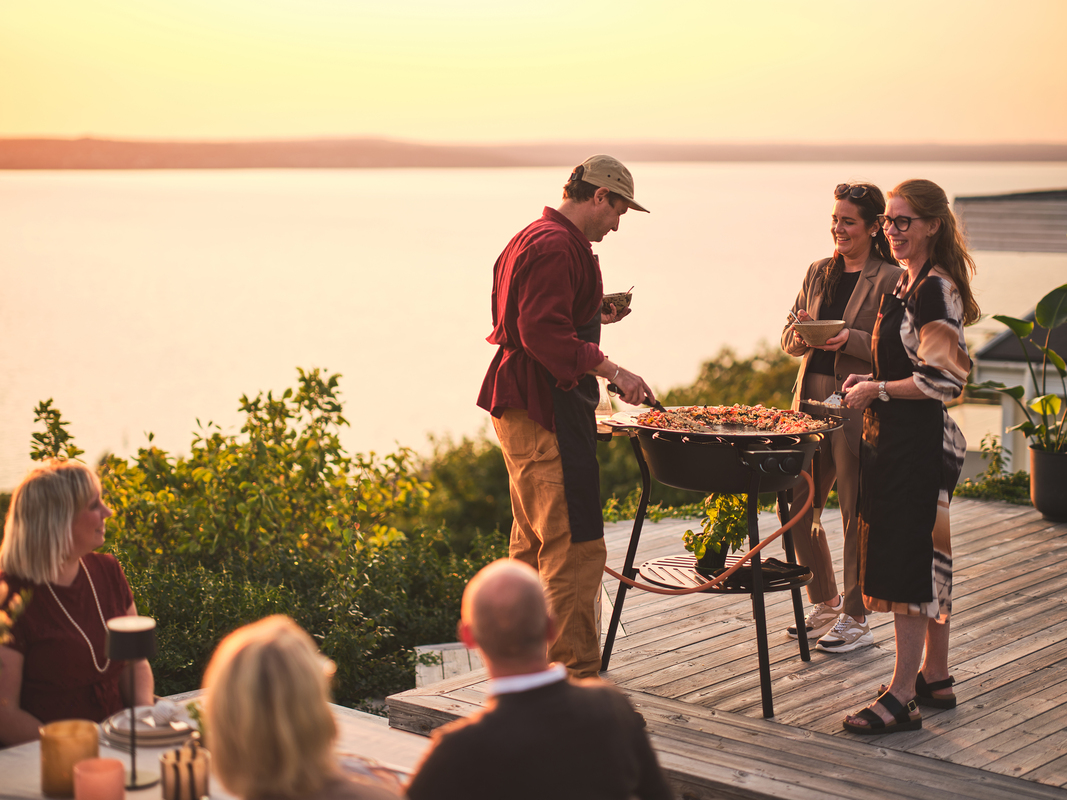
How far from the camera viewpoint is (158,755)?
2090 mm

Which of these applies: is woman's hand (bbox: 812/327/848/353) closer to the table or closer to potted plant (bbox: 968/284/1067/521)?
the table

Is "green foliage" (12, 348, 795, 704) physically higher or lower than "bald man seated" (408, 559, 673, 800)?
lower

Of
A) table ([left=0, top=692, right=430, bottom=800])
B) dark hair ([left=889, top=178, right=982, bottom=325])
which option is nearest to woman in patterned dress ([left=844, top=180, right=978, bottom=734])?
dark hair ([left=889, top=178, right=982, bottom=325])

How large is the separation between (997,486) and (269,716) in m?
7.11

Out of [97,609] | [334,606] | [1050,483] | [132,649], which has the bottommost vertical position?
[334,606]

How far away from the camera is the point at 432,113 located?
3906cm

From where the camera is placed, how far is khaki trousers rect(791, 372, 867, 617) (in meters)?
4.07

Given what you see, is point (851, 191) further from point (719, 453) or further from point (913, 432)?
point (719, 453)

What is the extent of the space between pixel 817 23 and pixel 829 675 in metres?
15.5

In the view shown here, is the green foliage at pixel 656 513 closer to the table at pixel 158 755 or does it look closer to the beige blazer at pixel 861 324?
the beige blazer at pixel 861 324

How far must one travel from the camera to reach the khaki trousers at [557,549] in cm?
340

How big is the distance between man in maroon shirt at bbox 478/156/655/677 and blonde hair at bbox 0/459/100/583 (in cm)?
142

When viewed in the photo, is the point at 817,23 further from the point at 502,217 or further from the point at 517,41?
the point at 502,217

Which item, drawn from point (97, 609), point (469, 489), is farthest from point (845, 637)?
point (469, 489)
